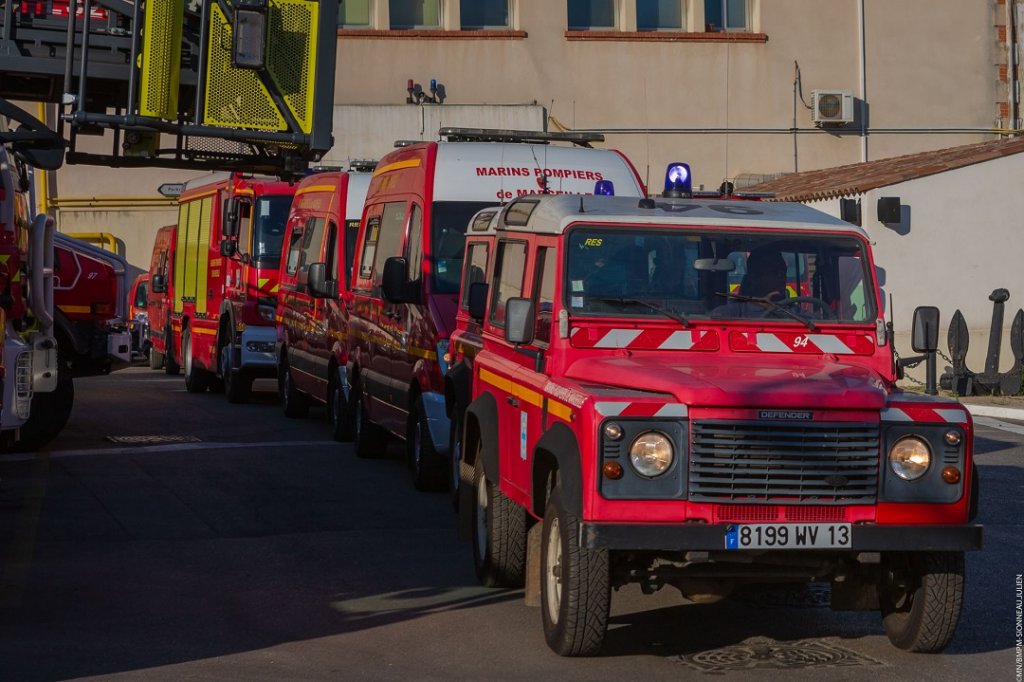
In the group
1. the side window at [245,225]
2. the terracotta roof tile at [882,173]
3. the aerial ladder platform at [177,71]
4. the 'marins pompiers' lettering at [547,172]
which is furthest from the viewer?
the terracotta roof tile at [882,173]

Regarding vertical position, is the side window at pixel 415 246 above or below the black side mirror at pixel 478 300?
above

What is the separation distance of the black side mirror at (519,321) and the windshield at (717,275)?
257 mm

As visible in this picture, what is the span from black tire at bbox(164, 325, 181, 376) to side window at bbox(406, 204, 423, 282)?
14.3 meters

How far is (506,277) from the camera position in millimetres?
9570

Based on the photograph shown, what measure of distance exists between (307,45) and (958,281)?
1635 cm

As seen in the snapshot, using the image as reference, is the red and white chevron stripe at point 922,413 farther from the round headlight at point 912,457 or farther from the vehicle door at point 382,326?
the vehicle door at point 382,326

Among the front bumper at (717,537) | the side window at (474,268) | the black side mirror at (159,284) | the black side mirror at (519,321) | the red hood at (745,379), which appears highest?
the black side mirror at (159,284)

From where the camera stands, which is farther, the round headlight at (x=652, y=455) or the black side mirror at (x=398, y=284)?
the black side mirror at (x=398, y=284)

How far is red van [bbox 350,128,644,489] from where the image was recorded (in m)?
13.0

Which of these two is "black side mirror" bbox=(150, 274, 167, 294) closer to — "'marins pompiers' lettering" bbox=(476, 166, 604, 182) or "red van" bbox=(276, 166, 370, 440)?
"red van" bbox=(276, 166, 370, 440)

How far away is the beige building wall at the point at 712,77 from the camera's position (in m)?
34.2

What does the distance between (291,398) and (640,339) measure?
11819 millimetres

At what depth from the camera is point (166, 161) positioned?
1143cm

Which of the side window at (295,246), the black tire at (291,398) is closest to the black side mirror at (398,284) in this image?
the side window at (295,246)
